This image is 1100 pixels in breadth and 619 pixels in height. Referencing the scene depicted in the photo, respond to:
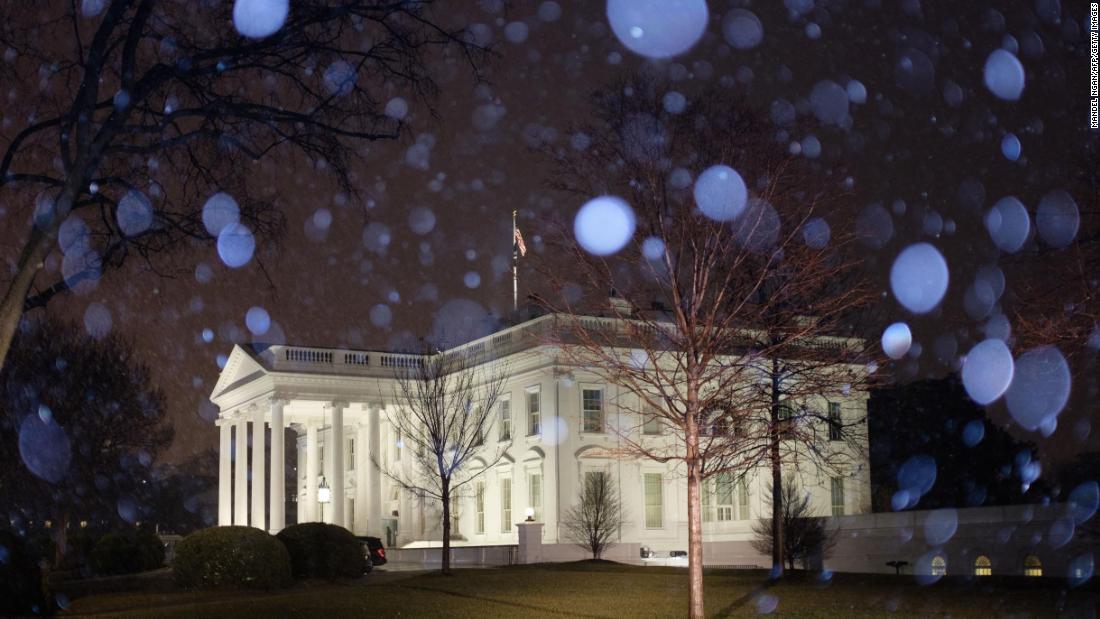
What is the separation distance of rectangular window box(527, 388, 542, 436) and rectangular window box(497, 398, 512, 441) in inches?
61.1

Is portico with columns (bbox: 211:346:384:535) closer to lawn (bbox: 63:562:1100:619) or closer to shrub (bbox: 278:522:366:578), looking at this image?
shrub (bbox: 278:522:366:578)

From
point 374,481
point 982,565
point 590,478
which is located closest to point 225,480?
point 374,481

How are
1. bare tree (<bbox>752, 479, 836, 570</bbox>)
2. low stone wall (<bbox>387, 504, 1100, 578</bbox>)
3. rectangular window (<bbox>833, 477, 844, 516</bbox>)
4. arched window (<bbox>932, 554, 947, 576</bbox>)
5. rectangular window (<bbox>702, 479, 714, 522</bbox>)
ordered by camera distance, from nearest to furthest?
low stone wall (<bbox>387, 504, 1100, 578</bbox>) < arched window (<bbox>932, 554, 947, 576</bbox>) < bare tree (<bbox>752, 479, 836, 570</bbox>) < rectangular window (<bbox>702, 479, 714, 522</bbox>) < rectangular window (<bbox>833, 477, 844, 516</bbox>)

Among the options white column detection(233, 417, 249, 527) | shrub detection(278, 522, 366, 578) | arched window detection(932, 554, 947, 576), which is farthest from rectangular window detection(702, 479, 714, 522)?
shrub detection(278, 522, 366, 578)

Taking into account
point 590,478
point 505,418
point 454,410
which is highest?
point 505,418

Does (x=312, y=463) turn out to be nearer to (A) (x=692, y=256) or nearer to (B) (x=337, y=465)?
(B) (x=337, y=465)

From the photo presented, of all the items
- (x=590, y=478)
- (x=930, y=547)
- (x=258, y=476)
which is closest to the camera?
(x=930, y=547)

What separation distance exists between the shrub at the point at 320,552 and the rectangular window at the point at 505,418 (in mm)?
22227

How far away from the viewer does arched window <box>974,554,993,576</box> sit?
4134 centimetres

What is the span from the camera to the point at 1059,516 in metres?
37.8

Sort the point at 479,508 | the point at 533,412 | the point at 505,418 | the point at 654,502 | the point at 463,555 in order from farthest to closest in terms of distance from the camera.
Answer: the point at 479,508
the point at 505,418
the point at 533,412
the point at 654,502
the point at 463,555

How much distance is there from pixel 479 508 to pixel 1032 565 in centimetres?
2519

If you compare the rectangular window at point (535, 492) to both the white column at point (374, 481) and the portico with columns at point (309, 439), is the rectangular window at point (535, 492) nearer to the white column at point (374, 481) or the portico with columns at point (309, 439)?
the portico with columns at point (309, 439)

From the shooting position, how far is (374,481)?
58.9 m
